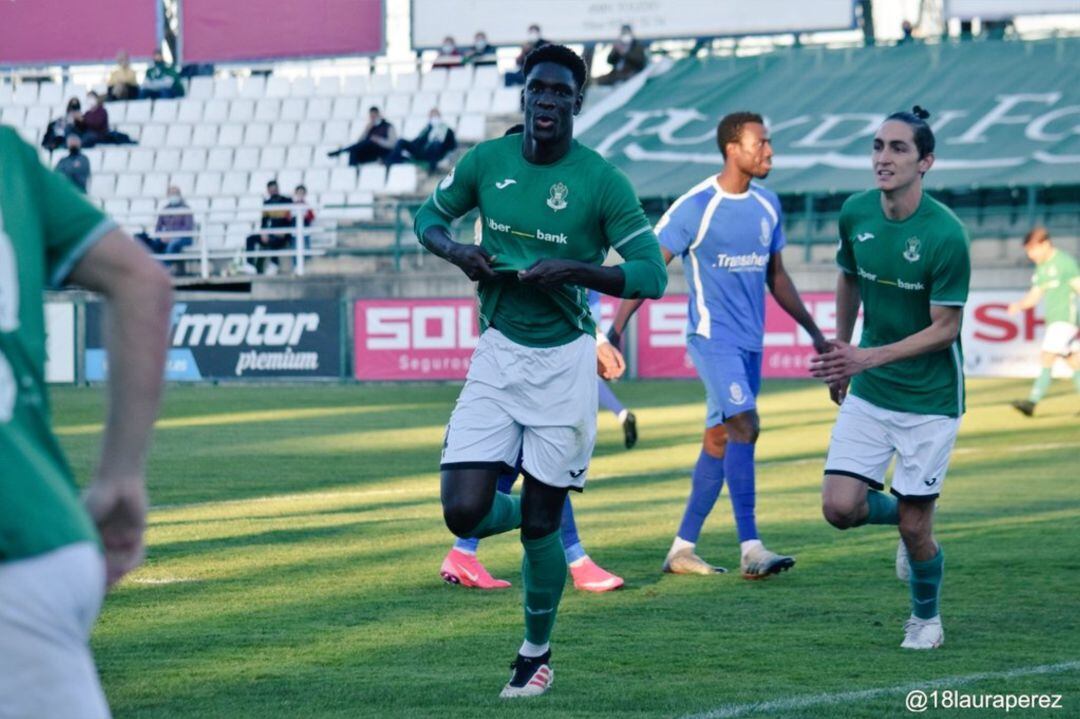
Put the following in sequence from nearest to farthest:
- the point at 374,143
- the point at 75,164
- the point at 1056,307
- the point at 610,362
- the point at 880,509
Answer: the point at 880,509 < the point at 610,362 < the point at 1056,307 < the point at 75,164 < the point at 374,143

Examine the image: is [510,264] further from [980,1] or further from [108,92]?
[108,92]

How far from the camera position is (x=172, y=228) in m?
32.0

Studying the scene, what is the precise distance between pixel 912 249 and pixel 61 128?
30.5 meters

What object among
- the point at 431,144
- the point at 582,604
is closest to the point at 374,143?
the point at 431,144

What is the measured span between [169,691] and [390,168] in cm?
2683

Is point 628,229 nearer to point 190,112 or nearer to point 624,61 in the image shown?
point 624,61

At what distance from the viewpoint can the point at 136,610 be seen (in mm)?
8203

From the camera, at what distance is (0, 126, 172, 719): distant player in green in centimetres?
268

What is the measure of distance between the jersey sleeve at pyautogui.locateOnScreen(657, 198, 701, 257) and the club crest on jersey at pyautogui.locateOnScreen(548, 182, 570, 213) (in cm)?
313

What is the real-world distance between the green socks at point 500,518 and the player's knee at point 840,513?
4.23ft

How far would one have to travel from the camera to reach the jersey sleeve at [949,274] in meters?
7.10

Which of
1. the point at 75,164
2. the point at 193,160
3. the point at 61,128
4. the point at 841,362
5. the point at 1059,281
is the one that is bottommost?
the point at 193,160

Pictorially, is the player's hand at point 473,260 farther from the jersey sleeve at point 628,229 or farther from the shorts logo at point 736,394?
the shorts logo at point 736,394

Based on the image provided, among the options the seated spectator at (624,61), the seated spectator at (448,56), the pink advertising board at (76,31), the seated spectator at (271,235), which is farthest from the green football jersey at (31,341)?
the pink advertising board at (76,31)
